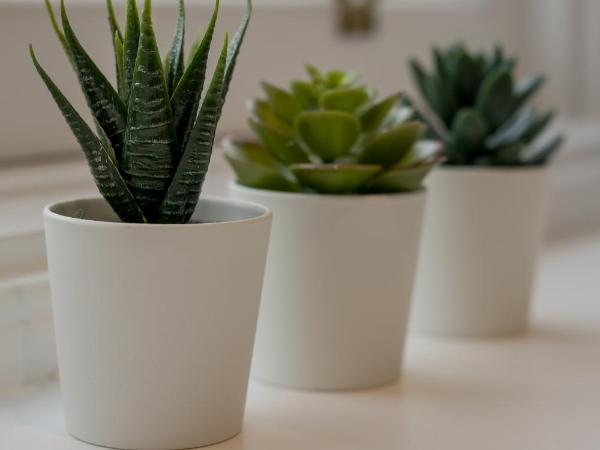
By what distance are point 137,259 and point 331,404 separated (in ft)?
0.63

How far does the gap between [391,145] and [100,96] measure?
8.2 inches

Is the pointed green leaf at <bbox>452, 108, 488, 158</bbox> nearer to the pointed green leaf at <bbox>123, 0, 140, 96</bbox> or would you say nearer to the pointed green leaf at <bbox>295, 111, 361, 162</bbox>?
the pointed green leaf at <bbox>295, 111, 361, 162</bbox>

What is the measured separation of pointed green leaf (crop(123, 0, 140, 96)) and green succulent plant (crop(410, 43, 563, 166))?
1.02ft

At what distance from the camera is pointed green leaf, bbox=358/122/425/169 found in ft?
2.18

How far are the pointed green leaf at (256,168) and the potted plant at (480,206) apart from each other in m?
0.16

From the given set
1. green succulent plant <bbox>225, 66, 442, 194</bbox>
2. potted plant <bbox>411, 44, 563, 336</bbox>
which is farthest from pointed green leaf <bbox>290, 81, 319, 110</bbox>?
potted plant <bbox>411, 44, 563, 336</bbox>

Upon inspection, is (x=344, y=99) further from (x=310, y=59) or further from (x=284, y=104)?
(x=310, y=59)

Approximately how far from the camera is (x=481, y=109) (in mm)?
808

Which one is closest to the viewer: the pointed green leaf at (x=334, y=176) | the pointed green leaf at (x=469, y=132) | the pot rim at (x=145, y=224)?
the pot rim at (x=145, y=224)

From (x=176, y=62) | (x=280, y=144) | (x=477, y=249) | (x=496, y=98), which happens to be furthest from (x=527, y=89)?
(x=176, y=62)

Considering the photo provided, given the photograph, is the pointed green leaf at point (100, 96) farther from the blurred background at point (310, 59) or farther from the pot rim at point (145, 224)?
the blurred background at point (310, 59)

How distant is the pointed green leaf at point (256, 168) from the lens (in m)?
0.67

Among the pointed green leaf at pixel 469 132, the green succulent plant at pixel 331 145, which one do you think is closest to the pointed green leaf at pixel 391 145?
the green succulent plant at pixel 331 145

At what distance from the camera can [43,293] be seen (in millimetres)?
681
